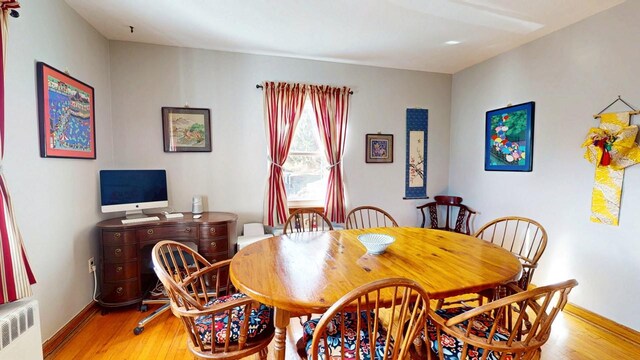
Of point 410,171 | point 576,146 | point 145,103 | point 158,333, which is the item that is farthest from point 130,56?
point 576,146

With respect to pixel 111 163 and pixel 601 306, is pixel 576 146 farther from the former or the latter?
pixel 111 163

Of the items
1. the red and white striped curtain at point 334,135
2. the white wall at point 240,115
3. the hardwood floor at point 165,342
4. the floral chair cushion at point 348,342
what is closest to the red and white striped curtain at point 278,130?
the white wall at point 240,115

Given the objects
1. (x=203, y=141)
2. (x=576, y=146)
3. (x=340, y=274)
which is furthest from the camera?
(x=203, y=141)

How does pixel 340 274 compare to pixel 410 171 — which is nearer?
pixel 340 274

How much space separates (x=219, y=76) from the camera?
122 inches

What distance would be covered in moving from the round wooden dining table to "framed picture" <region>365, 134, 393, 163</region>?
178cm

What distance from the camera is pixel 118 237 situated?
94.6 inches

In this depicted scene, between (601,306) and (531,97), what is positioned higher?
(531,97)

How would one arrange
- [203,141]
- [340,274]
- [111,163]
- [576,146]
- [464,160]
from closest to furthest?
[340,274] < [576,146] < [111,163] < [203,141] < [464,160]

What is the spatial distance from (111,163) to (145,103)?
28.0 inches

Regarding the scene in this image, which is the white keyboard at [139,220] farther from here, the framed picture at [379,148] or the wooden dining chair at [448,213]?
the wooden dining chair at [448,213]

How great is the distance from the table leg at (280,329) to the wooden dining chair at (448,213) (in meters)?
3.08

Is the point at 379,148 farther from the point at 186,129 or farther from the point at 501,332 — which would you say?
the point at 501,332

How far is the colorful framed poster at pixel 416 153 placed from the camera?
3.80 meters
